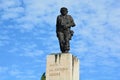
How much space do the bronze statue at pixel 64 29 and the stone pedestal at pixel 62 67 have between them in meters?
0.67

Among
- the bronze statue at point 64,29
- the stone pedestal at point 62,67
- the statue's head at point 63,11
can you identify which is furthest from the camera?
the statue's head at point 63,11

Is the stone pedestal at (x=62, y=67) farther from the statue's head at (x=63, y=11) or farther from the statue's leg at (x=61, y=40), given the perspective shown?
the statue's head at (x=63, y=11)

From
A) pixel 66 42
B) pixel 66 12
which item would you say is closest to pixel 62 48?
pixel 66 42

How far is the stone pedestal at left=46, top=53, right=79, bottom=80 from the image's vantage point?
2538 cm

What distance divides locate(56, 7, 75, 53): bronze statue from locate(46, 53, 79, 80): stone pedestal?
0.67 m

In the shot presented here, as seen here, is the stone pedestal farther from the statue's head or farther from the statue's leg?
the statue's head

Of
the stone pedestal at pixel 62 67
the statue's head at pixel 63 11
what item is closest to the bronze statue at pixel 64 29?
the statue's head at pixel 63 11

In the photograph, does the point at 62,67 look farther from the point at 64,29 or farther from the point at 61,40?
the point at 64,29

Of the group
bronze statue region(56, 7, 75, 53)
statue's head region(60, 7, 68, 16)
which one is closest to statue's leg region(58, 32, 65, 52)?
bronze statue region(56, 7, 75, 53)

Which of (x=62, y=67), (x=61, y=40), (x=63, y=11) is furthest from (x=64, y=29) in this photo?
(x=62, y=67)

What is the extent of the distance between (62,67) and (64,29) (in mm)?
2558

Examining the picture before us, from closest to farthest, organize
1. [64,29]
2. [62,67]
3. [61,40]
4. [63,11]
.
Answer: [62,67] < [61,40] < [64,29] < [63,11]

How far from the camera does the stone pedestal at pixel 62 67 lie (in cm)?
2538

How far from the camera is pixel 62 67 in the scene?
25.5m
